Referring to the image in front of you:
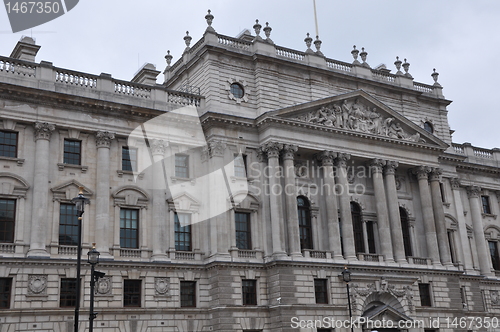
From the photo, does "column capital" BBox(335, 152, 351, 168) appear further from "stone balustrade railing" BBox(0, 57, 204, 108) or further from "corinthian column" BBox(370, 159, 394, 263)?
"stone balustrade railing" BBox(0, 57, 204, 108)

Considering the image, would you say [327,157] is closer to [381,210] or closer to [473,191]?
[381,210]

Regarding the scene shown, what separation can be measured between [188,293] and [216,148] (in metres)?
9.21

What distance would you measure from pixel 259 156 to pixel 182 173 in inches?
206

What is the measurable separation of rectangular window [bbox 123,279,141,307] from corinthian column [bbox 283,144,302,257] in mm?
Result: 9701

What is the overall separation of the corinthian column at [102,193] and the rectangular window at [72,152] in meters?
1.11

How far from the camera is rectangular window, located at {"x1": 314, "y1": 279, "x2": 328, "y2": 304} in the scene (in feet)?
129

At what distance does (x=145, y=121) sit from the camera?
38.7 meters

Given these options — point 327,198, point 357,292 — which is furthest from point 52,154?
point 357,292

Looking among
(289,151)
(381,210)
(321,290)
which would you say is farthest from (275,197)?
(381,210)

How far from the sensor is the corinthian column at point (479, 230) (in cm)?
5071

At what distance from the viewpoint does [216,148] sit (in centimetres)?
3953

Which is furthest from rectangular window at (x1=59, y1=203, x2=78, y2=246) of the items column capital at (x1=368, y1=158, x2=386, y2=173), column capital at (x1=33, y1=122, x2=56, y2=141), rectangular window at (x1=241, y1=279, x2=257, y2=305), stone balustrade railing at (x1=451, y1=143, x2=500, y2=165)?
stone balustrade railing at (x1=451, y1=143, x2=500, y2=165)

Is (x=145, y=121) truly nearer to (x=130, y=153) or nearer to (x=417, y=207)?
(x=130, y=153)

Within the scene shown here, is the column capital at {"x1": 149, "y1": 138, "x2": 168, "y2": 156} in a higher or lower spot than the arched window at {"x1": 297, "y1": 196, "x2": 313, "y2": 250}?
higher
